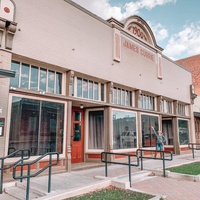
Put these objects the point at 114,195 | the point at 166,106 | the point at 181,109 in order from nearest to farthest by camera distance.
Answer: the point at 114,195 → the point at 166,106 → the point at 181,109

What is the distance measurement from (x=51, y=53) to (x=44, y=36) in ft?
2.10

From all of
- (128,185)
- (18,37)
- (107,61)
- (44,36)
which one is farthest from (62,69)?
(128,185)

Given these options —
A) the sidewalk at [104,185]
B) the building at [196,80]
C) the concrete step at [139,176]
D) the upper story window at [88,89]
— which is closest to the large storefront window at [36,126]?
the sidewalk at [104,185]

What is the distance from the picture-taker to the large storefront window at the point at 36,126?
656 cm

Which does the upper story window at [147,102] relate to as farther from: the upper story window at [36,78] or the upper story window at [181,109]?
the upper story window at [36,78]

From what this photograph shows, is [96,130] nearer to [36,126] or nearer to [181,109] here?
[36,126]

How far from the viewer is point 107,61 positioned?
994 cm

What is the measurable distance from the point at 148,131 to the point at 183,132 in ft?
16.8

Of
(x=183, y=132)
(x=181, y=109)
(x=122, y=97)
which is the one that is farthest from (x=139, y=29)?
(x=183, y=132)

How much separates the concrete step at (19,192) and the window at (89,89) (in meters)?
4.34

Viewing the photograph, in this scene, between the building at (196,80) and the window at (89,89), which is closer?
the window at (89,89)

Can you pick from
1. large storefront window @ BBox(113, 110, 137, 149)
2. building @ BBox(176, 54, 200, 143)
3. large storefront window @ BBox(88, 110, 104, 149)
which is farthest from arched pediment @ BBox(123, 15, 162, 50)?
building @ BBox(176, 54, 200, 143)

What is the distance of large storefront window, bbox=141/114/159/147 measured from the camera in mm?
11820

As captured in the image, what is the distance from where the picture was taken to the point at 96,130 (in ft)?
33.0
